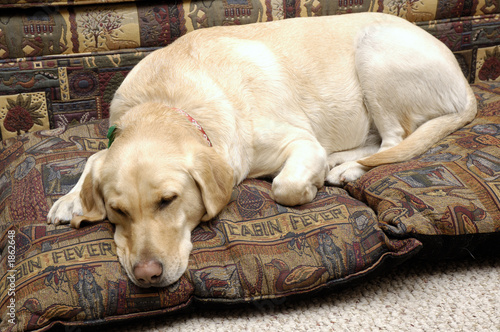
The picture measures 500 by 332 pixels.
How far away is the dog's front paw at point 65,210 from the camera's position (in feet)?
6.33

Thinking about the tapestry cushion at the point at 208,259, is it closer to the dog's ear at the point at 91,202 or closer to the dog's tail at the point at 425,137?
the dog's ear at the point at 91,202

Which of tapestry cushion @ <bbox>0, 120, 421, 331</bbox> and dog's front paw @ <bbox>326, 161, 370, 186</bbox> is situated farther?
dog's front paw @ <bbox>326, 161, 370, 186</bbox>

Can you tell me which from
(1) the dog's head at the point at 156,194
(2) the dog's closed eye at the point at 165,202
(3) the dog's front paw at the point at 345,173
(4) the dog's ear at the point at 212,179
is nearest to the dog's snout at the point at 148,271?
(1) the dog's head at the point at 156,194

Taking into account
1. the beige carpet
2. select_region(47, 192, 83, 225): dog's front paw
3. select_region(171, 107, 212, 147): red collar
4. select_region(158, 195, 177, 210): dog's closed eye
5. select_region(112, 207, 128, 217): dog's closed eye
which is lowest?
the beige carpet

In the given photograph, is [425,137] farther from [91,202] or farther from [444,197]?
[91,202]

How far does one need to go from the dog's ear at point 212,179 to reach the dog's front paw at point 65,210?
51cm

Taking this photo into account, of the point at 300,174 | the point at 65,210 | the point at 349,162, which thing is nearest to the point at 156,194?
the point at 65,210

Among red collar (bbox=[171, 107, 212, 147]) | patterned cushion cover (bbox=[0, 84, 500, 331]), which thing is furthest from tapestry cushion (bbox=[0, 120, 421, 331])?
red collar (bbox=[171, 107, 212, 147])

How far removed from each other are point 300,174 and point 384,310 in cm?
62

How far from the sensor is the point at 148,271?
1589 mm

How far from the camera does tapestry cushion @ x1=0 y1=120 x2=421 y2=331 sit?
161 centimetres

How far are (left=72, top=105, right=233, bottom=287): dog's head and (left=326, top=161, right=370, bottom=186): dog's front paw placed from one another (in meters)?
0.65

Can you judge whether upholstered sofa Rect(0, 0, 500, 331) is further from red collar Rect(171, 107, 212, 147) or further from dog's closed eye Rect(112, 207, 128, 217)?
red collar Rect(171, 107, 212, 147)

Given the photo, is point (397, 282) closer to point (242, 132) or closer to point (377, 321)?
point (377, 321)
